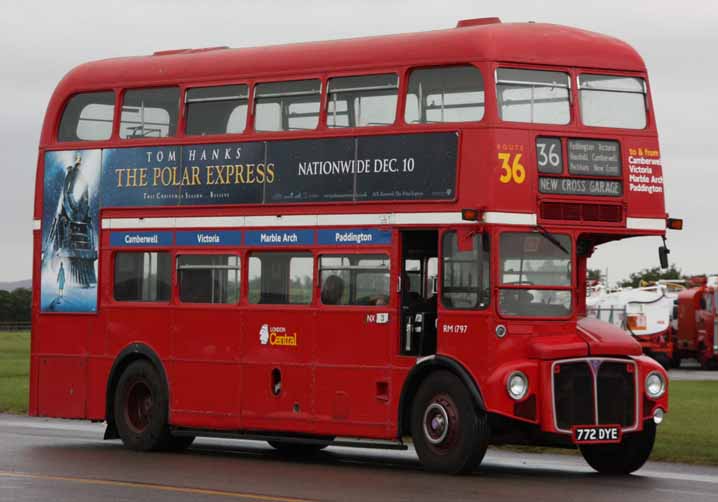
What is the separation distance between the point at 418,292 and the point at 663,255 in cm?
265

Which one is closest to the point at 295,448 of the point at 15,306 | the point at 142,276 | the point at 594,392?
the point at 142,276

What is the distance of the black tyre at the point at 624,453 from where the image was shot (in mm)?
17922

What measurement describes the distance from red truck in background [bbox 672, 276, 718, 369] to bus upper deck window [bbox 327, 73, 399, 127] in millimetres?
35124

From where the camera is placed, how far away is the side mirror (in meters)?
18.4

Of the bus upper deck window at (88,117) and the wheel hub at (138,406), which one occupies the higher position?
the bus upper deck window at (88,117)

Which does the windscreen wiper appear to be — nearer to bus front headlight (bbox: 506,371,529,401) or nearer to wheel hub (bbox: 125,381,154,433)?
bus front headlight (bbox: 506,371,529,401)

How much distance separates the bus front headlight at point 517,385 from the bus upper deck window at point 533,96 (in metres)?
2.62

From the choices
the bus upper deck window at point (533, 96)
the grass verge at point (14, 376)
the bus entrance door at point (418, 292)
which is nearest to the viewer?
A: the bus upper deck window at point (533, 96)

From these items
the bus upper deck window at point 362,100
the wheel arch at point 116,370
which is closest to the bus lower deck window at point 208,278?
the wheel arch at point 116,370

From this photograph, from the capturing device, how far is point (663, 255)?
1845 centimetres

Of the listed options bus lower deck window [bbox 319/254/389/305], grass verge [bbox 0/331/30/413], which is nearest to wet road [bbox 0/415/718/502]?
bus lower deck window [bbox 319/254/389/305]

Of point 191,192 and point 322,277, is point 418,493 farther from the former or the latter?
point 191,192

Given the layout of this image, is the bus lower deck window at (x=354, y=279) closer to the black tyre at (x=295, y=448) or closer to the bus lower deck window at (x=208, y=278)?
the bus lower deck window at (x=208, y=278)

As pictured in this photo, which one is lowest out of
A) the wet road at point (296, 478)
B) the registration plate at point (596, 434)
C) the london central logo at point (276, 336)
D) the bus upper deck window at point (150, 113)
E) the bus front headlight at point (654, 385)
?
the wet road at point (296, 478)
